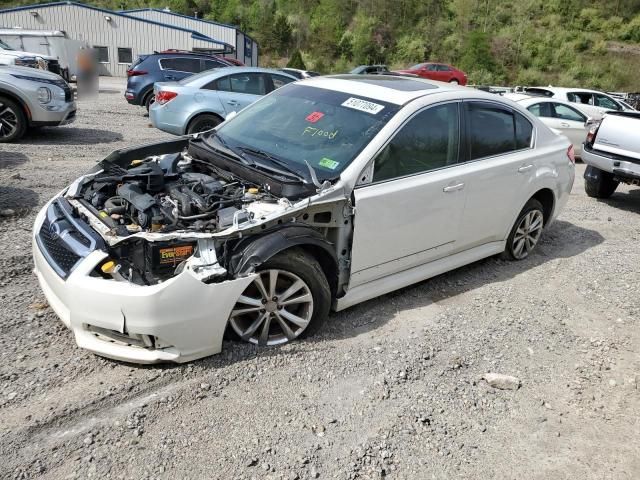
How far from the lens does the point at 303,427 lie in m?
2.97

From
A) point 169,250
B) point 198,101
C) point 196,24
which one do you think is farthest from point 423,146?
point 196,24

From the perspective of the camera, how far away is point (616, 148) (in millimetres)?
7797

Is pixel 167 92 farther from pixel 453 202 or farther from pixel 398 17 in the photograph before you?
pixel 398 17

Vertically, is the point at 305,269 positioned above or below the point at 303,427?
above

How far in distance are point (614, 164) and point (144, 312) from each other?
7186mm

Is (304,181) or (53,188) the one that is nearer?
(304,181)

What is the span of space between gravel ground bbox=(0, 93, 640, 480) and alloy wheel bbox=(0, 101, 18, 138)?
5372mm

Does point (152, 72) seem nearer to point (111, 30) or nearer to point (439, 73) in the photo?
point (439, 73)

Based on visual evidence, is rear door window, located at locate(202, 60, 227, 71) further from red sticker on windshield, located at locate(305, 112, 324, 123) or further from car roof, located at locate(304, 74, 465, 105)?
red sticker on windshield, located at locate(305, 112, 324, 123)

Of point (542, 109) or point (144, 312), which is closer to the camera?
point (144, 312)

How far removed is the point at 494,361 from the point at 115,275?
8.43 feet

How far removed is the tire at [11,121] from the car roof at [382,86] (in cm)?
656

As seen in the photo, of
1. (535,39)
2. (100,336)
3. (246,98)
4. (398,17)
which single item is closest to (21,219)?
(100,336)

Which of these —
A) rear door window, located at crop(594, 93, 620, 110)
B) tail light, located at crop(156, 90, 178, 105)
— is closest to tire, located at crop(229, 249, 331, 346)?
tail light, located at crop(156, 90, 178, 105)
